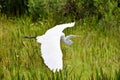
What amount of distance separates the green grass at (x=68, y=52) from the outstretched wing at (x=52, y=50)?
0.08 meters

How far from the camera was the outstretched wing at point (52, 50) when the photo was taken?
380cm

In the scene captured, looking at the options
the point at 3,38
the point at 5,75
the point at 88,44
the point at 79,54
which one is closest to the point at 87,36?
the point at 88,44

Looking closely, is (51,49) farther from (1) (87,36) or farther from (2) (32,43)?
(1) (87,36)

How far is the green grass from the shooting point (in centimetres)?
411

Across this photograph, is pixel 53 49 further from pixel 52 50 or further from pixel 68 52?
pixel 68 52

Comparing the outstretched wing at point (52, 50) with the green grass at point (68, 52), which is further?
the green grass at point (68, 52)

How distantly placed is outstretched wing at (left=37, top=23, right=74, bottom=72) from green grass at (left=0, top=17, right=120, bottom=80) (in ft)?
0.28

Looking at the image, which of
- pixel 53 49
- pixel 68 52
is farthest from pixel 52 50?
pixel 68 52

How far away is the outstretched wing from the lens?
12.5ft

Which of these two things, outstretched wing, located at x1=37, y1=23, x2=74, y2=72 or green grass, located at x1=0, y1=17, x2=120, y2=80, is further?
green grass, located at x1=0, y1=17, x2=120, y2=80

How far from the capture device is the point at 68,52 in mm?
4777

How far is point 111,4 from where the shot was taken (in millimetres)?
5547

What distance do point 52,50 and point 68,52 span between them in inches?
27.2

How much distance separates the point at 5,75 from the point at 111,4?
76.7 inches
